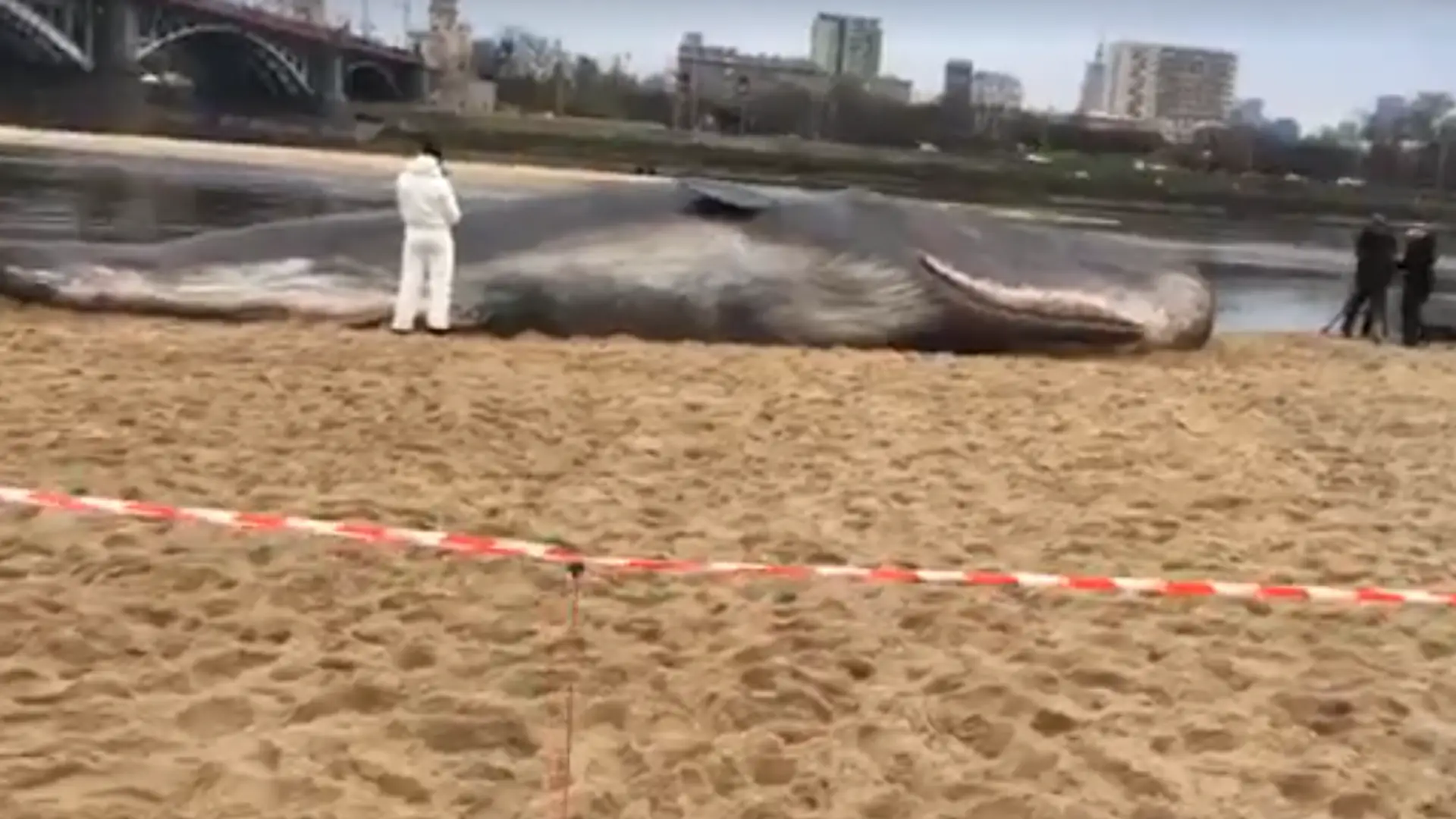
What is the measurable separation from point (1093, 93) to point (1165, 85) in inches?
29.9

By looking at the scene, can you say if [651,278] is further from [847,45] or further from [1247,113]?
[1247,113]

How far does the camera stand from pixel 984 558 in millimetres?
5387

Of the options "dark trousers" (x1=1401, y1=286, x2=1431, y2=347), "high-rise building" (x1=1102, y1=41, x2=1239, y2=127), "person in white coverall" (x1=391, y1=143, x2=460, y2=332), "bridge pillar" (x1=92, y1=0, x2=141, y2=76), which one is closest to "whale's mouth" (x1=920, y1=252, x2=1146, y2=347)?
"person in white coverall" (x1=391, y1=143, x2=460, y2=332)

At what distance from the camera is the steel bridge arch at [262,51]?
14289mm

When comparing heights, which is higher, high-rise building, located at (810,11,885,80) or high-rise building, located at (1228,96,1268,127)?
high-rise building, located at (810,11,885,80)

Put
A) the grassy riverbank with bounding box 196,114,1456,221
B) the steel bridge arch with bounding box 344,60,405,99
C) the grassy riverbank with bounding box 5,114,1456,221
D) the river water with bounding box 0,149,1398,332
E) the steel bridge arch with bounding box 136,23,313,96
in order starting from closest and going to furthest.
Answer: the river water with bounding box 0,149,1398,332 < the steel bridge arch with bounding box 136,23,313,96 < the steel bridge arch with bounding box 344,60,405,99 < the grassy riverbank with bounding box 5,114,1456,221 < the grassy riverbank with bounding box 196,114,1456,221

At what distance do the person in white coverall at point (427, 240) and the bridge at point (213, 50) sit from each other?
6141 mm

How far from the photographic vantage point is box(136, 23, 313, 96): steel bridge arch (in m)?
14.3

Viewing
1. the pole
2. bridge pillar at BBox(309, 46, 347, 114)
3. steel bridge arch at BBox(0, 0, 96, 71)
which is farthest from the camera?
the pole

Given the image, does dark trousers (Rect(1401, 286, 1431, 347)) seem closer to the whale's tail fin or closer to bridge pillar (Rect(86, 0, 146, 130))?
the whale's tail fin

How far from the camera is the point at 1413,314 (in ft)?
42.4

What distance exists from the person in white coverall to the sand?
3.55 feet

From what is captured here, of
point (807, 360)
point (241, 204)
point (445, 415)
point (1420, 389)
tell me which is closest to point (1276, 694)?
point (445, 415)

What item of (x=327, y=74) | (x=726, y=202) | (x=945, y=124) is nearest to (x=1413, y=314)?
(x=945, y=124)
